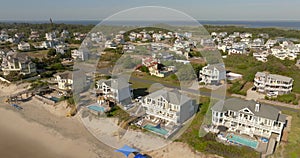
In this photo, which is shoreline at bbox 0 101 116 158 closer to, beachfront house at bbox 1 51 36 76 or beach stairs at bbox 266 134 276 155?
beach stairs at bbox 266 134 276 155

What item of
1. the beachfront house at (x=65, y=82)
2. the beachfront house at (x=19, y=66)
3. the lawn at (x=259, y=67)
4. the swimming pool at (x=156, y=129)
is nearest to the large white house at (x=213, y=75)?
the lawn at (x=259, y=67)

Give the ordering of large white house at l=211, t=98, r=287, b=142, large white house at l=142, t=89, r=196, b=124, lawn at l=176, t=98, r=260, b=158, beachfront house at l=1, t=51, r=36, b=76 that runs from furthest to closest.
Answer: beachfront house at l=1, t=51, r=36, b=76 → large white house at l=142, t=89, r=196, b=124 → large white house at l=211, t=98, r=287, b=142 → lawn at l=176, t=98, r=260, b=158

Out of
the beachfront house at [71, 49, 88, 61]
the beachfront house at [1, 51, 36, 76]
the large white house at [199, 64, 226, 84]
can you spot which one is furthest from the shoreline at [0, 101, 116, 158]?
the beachfront house at [71, 49, 88, 61]

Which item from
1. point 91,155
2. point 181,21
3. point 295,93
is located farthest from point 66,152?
point 295,93

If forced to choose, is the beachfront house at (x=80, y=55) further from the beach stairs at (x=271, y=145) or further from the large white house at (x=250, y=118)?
the beach stairs at (x=271, y=145)

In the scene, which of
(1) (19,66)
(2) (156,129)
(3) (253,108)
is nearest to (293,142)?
(3) (253,108)

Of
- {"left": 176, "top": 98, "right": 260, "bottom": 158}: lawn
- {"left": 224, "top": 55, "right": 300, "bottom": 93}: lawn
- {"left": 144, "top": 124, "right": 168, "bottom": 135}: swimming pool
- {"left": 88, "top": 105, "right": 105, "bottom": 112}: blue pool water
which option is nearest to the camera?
{"left": 176, "top": 98, "right": 260, "bottom": 158}: lawn

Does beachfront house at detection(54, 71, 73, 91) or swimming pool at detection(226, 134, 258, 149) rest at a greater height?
beachfront house at detection(54, 71, 73, 91)
